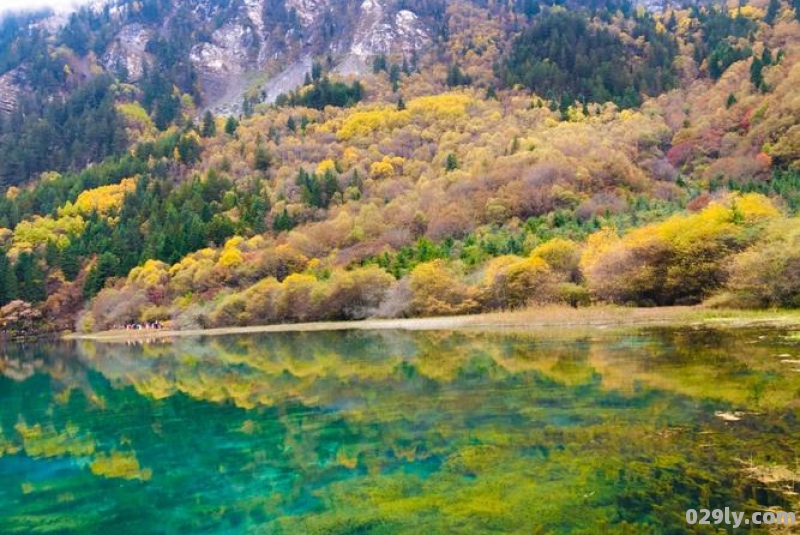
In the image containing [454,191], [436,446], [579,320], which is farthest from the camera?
[454,191]

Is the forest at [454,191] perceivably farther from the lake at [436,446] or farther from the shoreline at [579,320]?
the lake at [436,446]

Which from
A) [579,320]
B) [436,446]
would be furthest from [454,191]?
[436,446]

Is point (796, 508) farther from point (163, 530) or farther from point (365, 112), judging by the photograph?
point (365, 112)

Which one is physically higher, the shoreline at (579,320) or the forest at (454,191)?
the forest at (454,191)

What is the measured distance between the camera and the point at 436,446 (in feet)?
45.6

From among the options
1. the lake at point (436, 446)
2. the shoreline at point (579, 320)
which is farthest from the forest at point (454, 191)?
the lake at point (436, 446)

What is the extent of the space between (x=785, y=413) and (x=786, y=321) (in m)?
19.4

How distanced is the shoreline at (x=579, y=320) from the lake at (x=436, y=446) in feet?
22.5

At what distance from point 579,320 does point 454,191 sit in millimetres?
61876

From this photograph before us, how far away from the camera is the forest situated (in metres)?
52.3

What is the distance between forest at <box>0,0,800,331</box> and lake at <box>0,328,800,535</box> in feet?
63.4

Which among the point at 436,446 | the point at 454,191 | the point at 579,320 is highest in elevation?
the point at 454,191

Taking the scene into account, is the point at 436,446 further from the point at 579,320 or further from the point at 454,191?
the point at 454,191

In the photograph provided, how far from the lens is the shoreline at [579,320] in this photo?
110ft
